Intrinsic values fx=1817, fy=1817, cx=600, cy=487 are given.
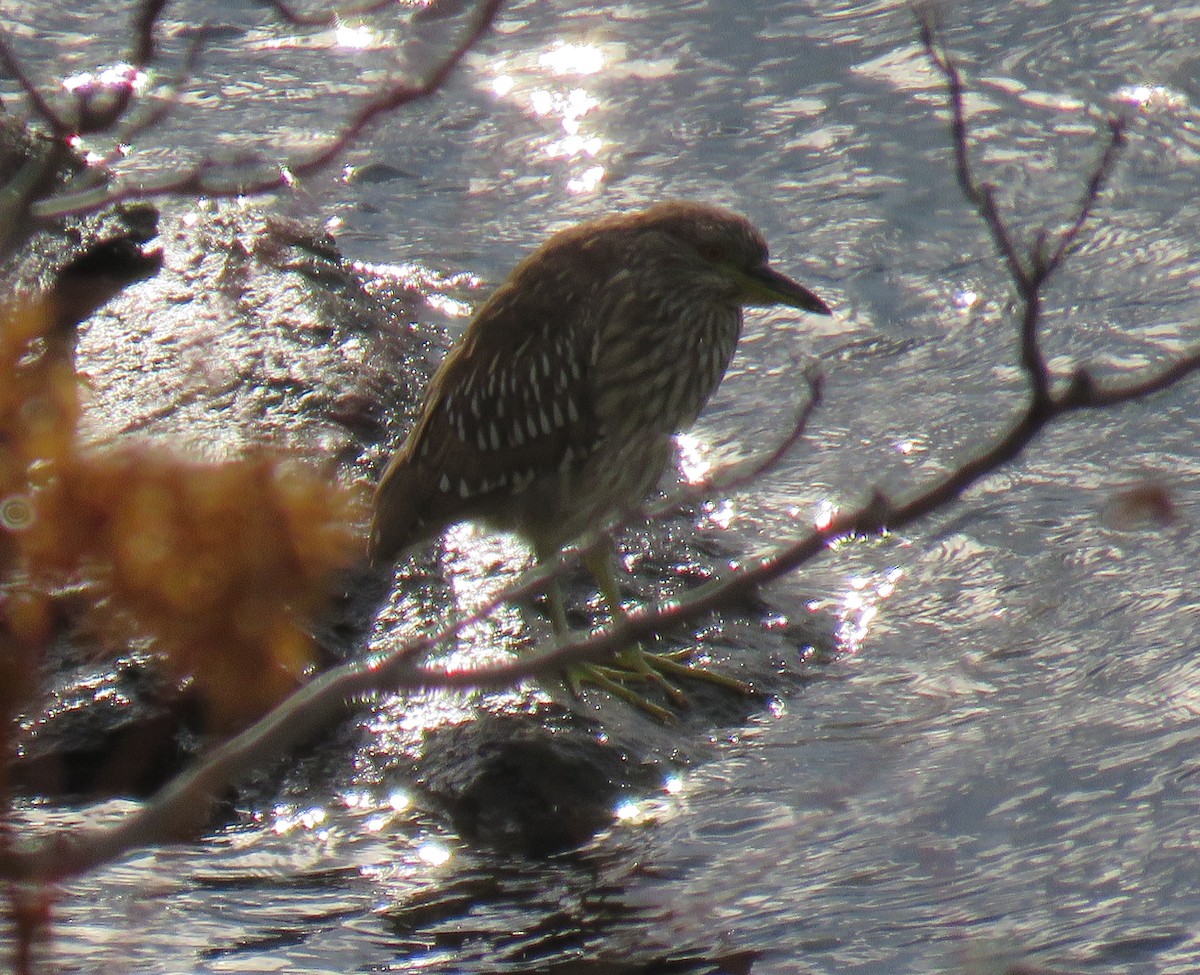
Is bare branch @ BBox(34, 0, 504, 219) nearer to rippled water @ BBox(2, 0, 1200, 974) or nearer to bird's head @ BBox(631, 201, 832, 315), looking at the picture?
rippled water @ BBox(2, 0, 1200, 974)

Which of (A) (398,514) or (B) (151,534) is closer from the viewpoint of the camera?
(B) (151,534)

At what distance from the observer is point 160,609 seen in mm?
2676

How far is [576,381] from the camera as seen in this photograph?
5.29m

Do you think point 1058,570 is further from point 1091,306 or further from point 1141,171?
point 1141,171

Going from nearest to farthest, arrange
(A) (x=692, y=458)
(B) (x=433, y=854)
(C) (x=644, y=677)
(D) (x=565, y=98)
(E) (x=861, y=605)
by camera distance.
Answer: (B) (x=433, y=854), (C) (x=644, y=677), (E) (x=861, y=605), (A) (x=692, y=458), (D) (x=565, y=98)

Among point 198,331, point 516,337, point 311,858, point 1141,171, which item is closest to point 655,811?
point 311,858

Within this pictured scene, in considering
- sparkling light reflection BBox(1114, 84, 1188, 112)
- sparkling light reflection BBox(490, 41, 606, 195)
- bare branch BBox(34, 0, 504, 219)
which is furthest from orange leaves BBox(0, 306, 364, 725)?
sparkling light reflection BBox(1114, 84, 1188, 112)

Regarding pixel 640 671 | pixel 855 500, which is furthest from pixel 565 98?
pixel 640 671

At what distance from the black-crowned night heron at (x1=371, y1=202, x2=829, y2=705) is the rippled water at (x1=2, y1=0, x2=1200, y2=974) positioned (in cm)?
79

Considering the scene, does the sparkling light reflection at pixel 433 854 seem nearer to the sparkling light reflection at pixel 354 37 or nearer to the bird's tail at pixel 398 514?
the bird's tail at pixel 398 514

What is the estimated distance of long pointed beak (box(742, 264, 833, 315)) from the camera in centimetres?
517

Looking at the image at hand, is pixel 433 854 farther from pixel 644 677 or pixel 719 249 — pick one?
pixel 719 249

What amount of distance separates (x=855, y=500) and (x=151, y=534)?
3914mm

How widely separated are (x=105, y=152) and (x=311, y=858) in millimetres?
5220
